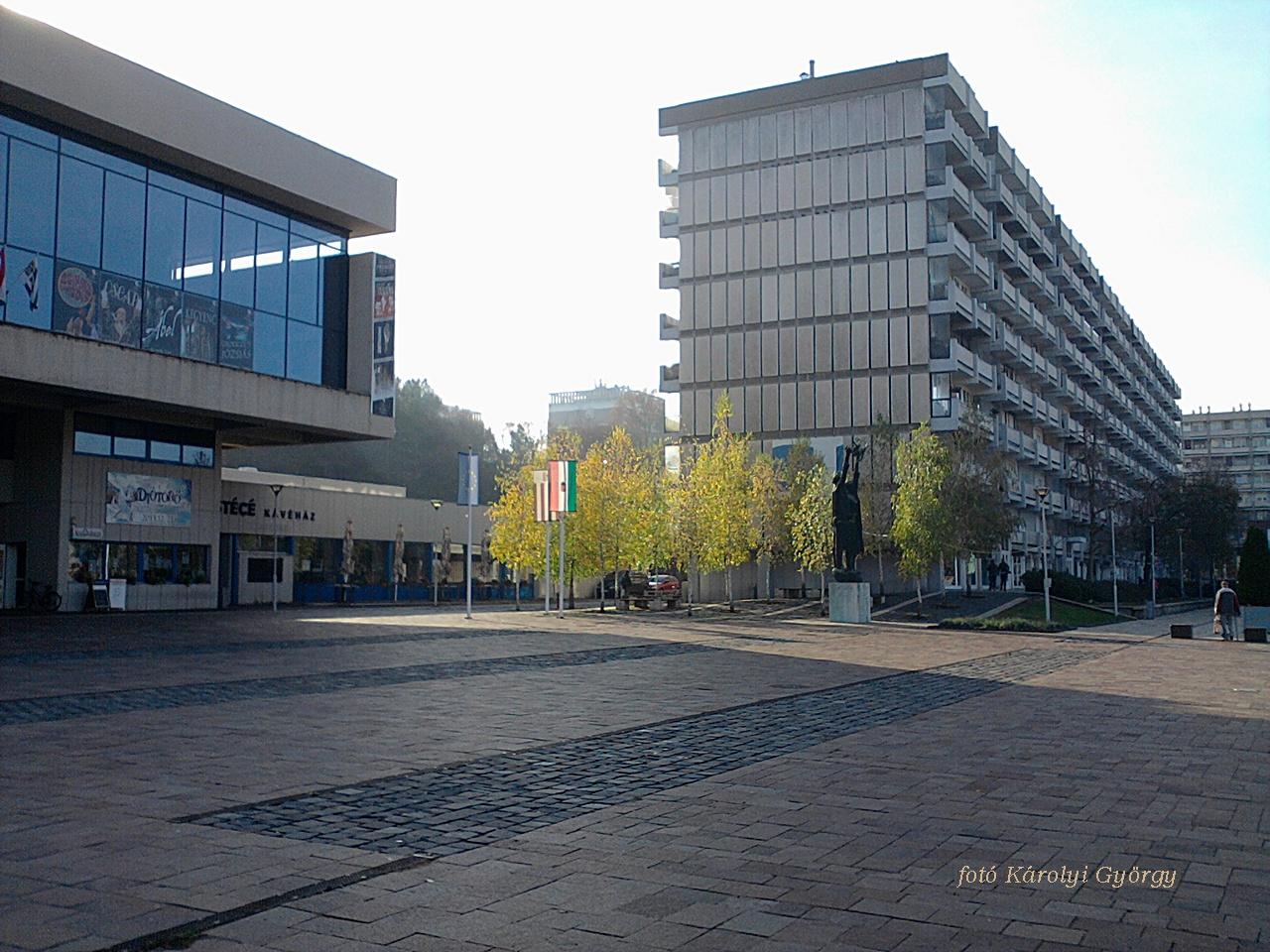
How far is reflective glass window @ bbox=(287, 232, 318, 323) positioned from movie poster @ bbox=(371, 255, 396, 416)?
2130 millimetres

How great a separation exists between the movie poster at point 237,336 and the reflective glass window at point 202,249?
743mm

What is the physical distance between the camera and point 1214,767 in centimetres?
941

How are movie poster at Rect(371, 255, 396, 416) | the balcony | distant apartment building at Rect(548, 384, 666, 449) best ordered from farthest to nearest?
distant apartment building at Rect(548, 384, 666, 449) → the balcony → movie poster at Rect(371, 255, 396, 416)

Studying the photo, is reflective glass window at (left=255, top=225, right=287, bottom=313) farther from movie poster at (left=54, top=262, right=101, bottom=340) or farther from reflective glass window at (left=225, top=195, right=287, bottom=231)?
movie poster at (left=54, top=262, right=101, bottom=340)

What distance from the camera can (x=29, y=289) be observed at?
1142 inches

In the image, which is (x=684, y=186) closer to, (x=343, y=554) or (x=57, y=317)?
(x=343, y=554)

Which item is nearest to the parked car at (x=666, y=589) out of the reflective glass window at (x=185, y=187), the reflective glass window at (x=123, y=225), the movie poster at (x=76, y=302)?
the reflective glass window at (x=185, y=187)

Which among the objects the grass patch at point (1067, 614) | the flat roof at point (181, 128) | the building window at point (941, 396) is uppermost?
Result: the flat roof at point (181, 128)

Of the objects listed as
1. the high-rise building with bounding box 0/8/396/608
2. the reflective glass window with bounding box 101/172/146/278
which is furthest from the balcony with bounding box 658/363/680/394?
the reflective glass window with bounding box 101/172/146/278

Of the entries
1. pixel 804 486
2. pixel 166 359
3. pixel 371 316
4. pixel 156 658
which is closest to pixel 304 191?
pixel 371 316

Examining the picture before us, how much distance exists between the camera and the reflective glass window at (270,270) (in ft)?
119

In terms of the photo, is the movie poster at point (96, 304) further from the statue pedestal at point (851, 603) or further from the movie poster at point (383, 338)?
the statue pedestal at point (851, 603)

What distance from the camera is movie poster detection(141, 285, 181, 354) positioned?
3212cm

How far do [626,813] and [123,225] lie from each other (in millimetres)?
29589
